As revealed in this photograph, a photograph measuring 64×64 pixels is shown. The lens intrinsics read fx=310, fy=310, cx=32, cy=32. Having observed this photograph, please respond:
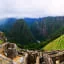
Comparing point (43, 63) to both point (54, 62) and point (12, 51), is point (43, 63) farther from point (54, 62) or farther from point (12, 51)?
point (12, 51)

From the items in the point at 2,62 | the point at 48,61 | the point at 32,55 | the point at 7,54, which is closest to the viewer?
the point at 2,62

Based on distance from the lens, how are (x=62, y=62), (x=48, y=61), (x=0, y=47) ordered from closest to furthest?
(x=48, y=61)
(x=62, y=62)
(x=0, y=47)

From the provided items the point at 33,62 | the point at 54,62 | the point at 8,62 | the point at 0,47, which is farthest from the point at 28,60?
the point at 8,62

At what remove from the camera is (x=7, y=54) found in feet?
112

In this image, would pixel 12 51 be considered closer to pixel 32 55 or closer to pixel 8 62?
pixel 32 55

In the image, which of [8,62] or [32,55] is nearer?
[8,62]

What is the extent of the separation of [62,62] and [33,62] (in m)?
7.68

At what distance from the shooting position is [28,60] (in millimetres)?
38344

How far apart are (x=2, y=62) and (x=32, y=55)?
14.8 meters

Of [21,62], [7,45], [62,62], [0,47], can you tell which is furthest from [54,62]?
[7,45]

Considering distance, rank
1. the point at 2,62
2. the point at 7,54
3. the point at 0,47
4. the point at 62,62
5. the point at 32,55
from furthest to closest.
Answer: the point at 32,55 → the point at 0,47 → the point at 7,54 → the point at 62,62 → the point at 2,62

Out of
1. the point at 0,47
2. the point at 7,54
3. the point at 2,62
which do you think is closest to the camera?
the point at 2,62

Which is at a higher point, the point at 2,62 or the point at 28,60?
the point at 2,62

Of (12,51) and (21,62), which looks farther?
(12,51)
